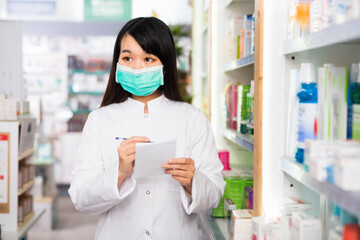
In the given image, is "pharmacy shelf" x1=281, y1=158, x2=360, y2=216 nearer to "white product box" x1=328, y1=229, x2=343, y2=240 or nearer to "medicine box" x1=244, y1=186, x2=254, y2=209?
"white product box" x1=328, y1=229, x2=343, y2=240

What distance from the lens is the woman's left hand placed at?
162 cm

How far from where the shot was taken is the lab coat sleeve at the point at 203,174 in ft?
5.70

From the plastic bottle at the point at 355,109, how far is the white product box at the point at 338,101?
3 cm

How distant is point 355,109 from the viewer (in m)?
1.25

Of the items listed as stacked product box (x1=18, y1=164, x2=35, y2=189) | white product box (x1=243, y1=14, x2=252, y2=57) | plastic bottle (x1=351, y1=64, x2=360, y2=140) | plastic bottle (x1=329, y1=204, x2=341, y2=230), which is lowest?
stacked product box (x1=18, y1=164, x2=35, y2=189)

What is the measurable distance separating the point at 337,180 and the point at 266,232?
0.57 meters

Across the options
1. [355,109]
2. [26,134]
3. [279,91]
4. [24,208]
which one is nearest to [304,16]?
[279,91]

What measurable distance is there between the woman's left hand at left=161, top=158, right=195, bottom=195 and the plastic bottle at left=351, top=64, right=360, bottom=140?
2.11 feet

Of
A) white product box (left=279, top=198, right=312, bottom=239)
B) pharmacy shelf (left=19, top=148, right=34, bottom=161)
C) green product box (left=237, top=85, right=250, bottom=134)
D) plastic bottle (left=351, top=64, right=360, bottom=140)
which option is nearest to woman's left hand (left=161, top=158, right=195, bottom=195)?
white product box (left=279, top=198, right=312, bottom=239)

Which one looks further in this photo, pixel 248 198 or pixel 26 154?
pixel 26 154

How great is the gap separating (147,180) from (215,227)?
32.2 inches

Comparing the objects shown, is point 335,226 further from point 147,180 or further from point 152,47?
point 152,47

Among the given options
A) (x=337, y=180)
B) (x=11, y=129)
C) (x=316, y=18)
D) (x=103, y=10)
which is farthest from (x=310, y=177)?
(x=103, y=10)

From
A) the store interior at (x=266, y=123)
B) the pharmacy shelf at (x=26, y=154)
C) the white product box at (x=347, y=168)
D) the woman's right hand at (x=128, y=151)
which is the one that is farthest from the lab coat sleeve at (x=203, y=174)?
the pharmacy shelf at (x=26, y=154)
